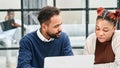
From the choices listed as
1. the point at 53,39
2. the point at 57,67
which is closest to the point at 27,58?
the point at 53,39

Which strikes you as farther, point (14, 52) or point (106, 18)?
point (14, 52)

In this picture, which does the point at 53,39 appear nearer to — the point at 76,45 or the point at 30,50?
the point at 30,50

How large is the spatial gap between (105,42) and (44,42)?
0.39 m

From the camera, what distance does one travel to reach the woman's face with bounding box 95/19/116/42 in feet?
5.74

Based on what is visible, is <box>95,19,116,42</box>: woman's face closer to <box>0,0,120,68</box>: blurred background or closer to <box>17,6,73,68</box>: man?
<box>17,6,73,68</box>: man

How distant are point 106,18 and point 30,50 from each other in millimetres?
496

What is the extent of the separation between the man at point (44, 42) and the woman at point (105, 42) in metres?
0.17

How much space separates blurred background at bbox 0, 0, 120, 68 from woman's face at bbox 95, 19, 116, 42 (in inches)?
38.4

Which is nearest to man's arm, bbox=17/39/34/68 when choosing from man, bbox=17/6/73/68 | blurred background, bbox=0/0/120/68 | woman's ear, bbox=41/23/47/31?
man, bbox=17/6/73/68

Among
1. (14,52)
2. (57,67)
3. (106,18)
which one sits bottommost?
(14,52)

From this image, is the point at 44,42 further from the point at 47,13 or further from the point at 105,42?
the point at 105,42

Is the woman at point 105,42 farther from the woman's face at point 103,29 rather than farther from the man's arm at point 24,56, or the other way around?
the man's arm at point 24,56

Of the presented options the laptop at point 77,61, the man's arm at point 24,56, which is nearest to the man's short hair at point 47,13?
the man's arm at point 24,56

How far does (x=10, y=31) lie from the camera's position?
280 centimetres
